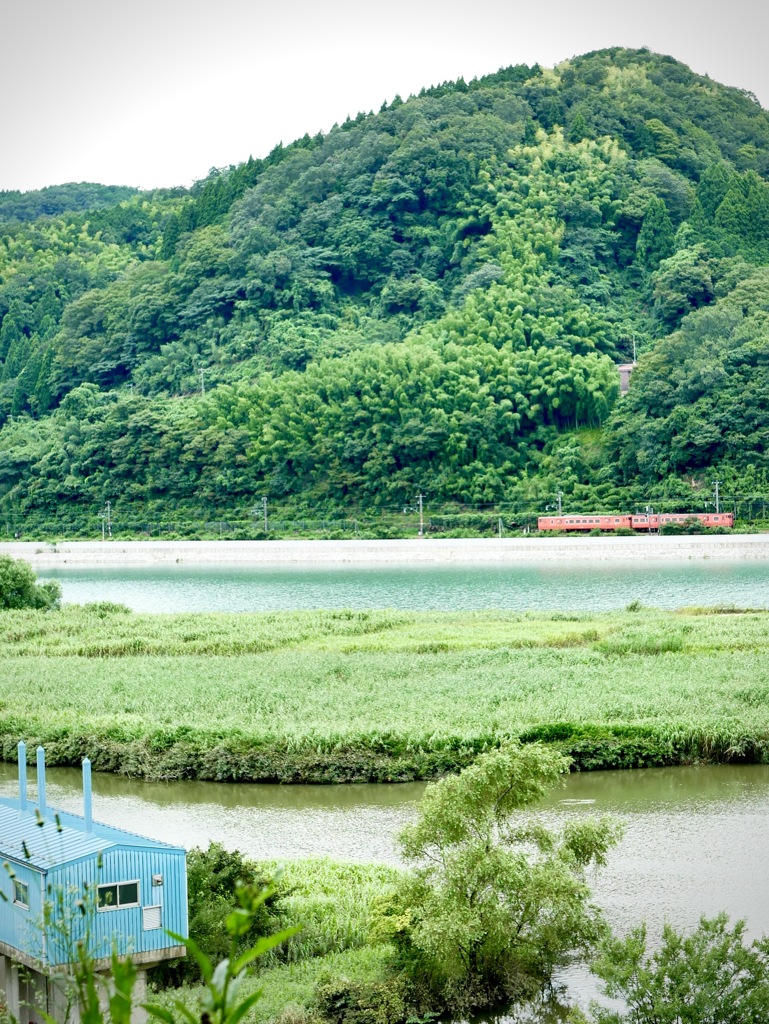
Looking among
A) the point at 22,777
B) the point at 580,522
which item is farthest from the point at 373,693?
the point at 580,522

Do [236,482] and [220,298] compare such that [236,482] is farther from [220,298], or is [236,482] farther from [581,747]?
[581,747]

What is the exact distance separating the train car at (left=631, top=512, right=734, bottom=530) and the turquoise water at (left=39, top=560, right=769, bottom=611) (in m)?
5.94

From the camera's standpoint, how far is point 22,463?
87.4m

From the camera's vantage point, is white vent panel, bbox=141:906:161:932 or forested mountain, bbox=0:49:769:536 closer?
white vent panel, bbox=141:906:161:932

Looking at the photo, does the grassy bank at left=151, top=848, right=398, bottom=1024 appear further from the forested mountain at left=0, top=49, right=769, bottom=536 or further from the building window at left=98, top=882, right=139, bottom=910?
the forested mountain at left=0, top=49, right=769, bottom=536

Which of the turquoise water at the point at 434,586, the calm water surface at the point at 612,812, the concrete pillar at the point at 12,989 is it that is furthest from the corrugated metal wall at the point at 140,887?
the turquoise water at the point at 434,586

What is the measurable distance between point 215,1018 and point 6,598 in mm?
34422

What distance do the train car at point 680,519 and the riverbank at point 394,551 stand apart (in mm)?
2328

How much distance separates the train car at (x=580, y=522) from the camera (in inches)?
2628

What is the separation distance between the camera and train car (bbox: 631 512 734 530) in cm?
6500

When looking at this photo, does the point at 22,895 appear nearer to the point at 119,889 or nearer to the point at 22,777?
the point at 119,889

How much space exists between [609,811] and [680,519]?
167 ft

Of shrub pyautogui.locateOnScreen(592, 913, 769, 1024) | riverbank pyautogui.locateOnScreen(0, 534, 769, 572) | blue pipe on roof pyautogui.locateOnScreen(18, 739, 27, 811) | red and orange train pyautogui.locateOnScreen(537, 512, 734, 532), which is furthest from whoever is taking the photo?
red and orange train pyautogui.locateOnScreen(537, 512, 734, 532)

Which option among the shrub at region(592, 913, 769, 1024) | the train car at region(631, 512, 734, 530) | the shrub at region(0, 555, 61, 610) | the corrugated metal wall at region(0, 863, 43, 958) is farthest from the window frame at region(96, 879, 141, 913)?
the train car at region(631, 512, 734, 530)
